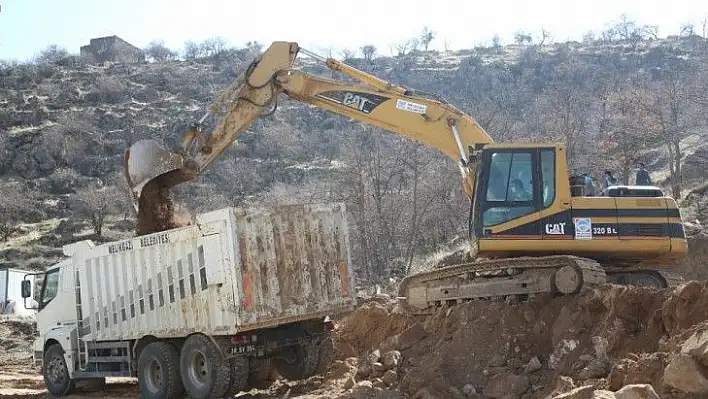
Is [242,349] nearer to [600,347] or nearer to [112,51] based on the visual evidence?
[600,347]

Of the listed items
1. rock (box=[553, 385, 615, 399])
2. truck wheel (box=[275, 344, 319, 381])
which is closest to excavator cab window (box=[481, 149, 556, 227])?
truck wheel (box=[275, 344, 319, 381])

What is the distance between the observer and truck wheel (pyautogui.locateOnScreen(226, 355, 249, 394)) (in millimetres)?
11328

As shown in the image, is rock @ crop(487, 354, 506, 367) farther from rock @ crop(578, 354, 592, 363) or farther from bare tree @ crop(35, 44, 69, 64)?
bare tree @ crop(35, 44, 69, 64)

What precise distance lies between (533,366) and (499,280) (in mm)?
2388

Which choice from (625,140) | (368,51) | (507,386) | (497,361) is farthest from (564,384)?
(368,51)

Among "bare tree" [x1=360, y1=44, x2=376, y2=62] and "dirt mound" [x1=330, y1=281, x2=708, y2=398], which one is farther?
"bare tree" [x1=360, y1=44, x2=376, y2=62]

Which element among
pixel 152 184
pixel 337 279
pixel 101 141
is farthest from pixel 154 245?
pixel 101 141

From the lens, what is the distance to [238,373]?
37.3 ft

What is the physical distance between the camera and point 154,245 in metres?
12.3

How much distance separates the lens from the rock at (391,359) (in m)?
10.9

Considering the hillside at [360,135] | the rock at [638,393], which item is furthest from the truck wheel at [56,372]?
the rock at [638,393]

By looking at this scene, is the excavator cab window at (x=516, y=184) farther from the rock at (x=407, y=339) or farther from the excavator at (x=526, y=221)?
the rock at (x=407, y=339)

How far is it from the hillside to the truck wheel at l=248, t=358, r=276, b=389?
4.46 m

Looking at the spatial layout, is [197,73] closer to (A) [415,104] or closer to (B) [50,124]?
(B) [50,124]
